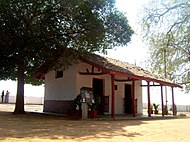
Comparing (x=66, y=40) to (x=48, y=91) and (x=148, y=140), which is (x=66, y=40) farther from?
(x=148, y=140)

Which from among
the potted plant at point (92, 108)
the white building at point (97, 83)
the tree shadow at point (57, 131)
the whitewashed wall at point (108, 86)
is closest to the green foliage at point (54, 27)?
the white building at point (97, 83)

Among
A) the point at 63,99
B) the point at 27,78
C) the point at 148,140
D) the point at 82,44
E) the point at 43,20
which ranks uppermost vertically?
the point at 43,20

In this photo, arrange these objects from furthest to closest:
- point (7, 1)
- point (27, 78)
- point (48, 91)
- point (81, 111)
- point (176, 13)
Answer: point (27, 78) < point (48, 91) < point (81, 111) < point (7, 1) < point (176, 13)

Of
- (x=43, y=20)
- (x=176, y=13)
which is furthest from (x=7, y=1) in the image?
(x=176, y=13)

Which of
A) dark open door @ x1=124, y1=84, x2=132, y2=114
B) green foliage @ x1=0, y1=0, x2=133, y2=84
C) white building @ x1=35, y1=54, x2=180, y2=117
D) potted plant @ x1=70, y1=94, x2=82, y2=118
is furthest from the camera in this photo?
dark open door @ x1=124, y1=84, x2=132, y2=114

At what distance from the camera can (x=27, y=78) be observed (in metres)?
22.4

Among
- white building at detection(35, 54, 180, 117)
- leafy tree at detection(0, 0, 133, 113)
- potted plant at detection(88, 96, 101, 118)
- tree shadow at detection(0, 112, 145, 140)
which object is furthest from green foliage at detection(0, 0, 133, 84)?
tree shadow at detection(0, 112, 145, 140)

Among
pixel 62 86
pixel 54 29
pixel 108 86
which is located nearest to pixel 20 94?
pixel 62 86

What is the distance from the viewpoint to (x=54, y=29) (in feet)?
53.0

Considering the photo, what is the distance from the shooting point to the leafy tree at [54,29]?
15055 millimetres

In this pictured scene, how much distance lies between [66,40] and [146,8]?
6.95 meters

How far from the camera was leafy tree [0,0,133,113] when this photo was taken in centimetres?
1505

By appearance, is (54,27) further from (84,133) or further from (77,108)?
(84,133)

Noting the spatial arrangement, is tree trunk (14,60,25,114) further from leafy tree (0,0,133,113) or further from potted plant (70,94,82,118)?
potted plant (70,94,82,118)
